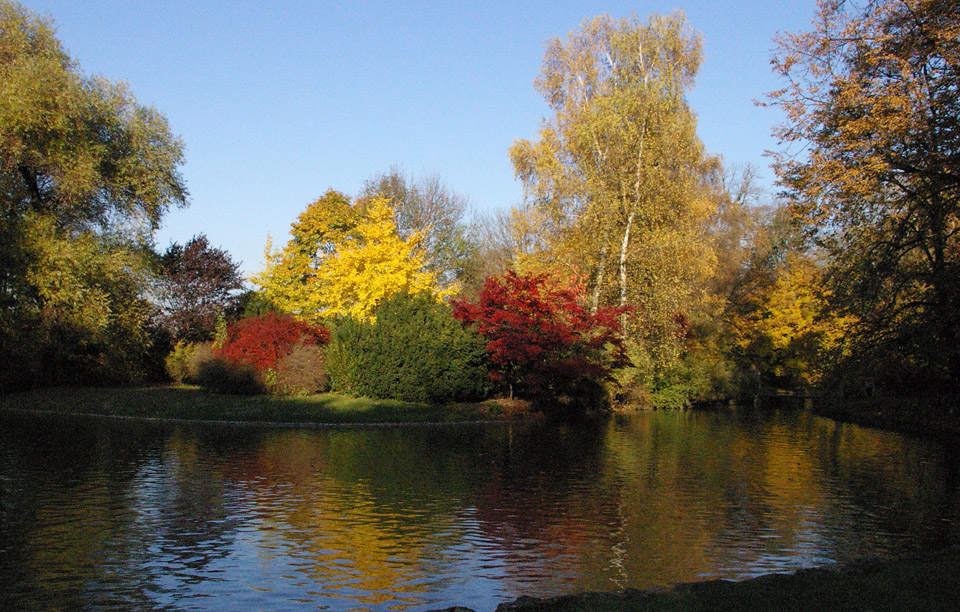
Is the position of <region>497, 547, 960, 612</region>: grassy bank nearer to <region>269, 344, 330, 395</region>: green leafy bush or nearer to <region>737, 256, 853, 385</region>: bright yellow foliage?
<region>269, 344, 330, 395</region>: green leafy bush

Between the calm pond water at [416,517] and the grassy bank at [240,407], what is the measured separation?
4158 mm

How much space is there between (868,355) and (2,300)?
28.0 meters

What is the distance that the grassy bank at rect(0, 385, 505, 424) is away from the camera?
23094 millimetres

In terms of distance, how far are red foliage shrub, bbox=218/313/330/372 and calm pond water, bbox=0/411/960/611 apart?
8.86 metres

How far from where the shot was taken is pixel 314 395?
91.9 feet

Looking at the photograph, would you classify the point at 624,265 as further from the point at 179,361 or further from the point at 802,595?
the point at 802,595

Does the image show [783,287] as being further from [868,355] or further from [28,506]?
[28,506]

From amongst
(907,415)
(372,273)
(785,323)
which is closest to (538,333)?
(372,273)

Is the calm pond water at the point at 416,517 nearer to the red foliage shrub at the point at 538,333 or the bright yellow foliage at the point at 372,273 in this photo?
the red foliage shrub at the point at 538,333

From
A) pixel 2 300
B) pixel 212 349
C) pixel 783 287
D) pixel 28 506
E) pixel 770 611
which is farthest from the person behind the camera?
pixel 783 287

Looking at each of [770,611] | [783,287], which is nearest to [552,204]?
[783,287]

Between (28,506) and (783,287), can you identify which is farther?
(783,287)

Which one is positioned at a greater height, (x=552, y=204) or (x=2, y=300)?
(x=552, y=204)

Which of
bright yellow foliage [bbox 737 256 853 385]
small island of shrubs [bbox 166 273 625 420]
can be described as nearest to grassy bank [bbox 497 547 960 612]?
small island of shrubs [bbox 166 273 625 420]
